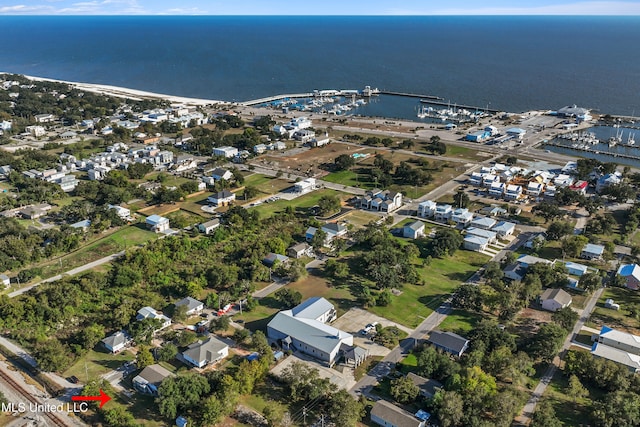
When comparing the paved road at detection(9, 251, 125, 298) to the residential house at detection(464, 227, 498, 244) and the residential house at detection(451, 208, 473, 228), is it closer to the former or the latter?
the residential house at detection(464, 227, 498, 244)

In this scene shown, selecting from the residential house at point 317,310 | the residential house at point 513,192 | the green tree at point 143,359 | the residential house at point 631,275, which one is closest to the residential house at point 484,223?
the residential house at point 513,192

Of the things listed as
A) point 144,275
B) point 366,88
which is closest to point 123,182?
point 144,275

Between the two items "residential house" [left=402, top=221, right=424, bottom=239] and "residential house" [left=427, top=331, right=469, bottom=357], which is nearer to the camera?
"residential house" [left=427, top=331, right=469, bottom=357]

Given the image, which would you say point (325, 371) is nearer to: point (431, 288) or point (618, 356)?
point (431, 288)

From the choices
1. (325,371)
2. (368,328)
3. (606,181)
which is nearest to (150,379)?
(325,371)

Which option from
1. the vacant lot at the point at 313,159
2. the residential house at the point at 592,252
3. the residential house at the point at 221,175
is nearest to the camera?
the residential house at the point at 592,252

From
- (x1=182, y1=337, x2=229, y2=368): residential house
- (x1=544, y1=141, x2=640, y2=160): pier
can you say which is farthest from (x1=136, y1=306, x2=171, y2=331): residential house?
(x1=544, y1=141, x2=640, y2=160): pier

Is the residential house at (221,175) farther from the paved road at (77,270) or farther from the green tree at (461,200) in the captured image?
the green tree at (461,200)
